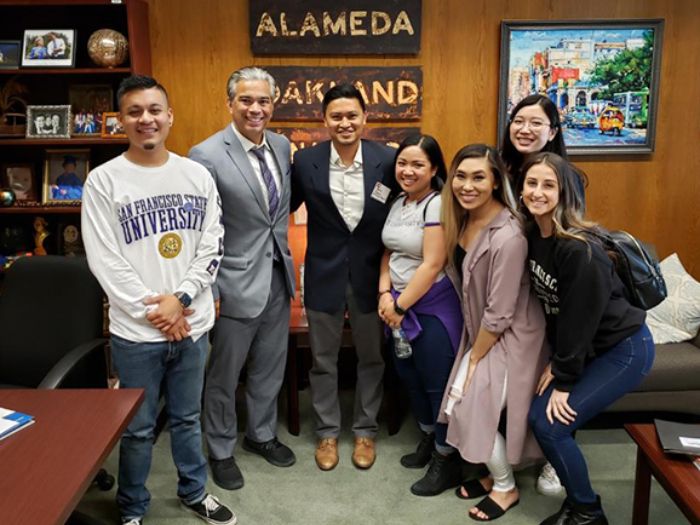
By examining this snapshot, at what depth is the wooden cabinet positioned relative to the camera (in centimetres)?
328

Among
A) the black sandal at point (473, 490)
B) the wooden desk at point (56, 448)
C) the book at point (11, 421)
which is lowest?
the black sandal at point (473, 490)

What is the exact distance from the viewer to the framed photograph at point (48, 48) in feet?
10.8

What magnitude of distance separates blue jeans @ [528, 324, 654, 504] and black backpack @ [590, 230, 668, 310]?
12 cm

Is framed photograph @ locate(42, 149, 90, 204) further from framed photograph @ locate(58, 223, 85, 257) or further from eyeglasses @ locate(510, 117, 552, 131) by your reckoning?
eyeglasses @ locate(510, 117, 552, 131)

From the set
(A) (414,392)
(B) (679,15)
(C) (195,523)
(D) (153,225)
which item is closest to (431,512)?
(A) (414,392)

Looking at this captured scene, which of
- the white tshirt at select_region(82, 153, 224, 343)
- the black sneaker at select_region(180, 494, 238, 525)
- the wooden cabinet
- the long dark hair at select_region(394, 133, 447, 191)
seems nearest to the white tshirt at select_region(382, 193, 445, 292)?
the long dark hair at select_region(394, 133, 447, 191)

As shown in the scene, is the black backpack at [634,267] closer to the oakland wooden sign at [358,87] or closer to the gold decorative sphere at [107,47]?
the oakland wooden sign at [358,87]

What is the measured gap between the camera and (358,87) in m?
3.54

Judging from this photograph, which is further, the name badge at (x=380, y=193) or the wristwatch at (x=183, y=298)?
the name badge at (x=380, y=193)

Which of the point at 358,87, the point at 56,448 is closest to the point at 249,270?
the point at 56,448

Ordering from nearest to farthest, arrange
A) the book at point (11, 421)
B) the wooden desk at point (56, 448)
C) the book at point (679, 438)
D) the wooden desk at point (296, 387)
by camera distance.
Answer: the wooden desk at point (56, 448), the book at point (11, 421), the book at point (679, 438), the wooden desk at point (296, 387)

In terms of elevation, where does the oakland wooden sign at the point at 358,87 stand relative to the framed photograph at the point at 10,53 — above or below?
below

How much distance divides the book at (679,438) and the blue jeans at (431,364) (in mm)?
763

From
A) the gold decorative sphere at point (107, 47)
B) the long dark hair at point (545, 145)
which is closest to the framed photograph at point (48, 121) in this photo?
the gold decorative sphere at point (107, 47)
